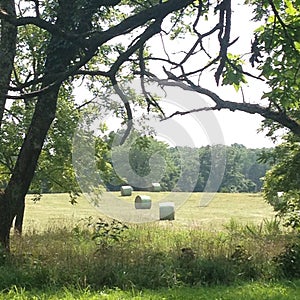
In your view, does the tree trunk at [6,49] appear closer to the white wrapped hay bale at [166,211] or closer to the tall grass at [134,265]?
the tall grass at [134,265]

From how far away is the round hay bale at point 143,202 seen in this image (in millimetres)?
19000

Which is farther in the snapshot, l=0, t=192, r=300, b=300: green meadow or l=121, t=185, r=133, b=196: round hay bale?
l=121, t=185, r=133, b=196: round hay bale

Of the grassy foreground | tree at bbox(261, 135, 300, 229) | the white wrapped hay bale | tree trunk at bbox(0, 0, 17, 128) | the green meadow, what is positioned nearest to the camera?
the grassy foreground

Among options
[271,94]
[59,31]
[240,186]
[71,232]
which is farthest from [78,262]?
[240,186]

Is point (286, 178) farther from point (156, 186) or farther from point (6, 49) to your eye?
point (156, 186)

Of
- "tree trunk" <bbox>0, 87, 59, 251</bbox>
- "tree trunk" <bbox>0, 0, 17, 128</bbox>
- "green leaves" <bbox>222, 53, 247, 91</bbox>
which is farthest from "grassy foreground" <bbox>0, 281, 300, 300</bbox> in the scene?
"tree trunk" <bbox>0, 0, 17, 128</bbox>

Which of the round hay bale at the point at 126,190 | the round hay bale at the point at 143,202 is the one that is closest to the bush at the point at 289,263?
the round hay bale at the point at 143,202

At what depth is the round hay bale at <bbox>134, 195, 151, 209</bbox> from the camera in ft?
62.3

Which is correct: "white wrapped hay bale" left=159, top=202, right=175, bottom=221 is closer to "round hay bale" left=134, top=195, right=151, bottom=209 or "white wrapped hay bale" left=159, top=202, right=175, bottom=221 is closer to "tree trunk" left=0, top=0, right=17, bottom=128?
"round hay bale" left=134, top=195, right=151, bottom=209

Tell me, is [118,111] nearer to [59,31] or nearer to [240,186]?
[59,31]

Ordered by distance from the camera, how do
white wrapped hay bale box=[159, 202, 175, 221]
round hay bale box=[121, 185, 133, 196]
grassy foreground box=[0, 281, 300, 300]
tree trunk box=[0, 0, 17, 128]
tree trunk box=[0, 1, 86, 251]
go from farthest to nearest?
round hay bale box=[121, 185, 133, 196] < white wrapped hay bale box=[159, 202, 175, 221] < tree trunk box=[0, 1, 86, 251] < tree trunk box=[0, 0, 17, 128] < grassy foreground box=[0, 281, 300, 300]

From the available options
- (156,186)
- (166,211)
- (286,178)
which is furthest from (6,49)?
(166,211)

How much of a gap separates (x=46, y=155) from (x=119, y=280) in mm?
6888

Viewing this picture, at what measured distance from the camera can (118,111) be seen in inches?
494
